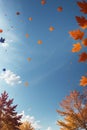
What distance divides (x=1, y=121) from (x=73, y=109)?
6.74m

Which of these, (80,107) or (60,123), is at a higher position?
(80,107)

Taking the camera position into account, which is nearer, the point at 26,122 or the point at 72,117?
the point at 72,117

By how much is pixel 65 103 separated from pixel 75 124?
2.27 m

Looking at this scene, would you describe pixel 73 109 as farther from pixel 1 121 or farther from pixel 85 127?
pixel 1 121

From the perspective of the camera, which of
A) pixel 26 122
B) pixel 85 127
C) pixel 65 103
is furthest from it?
pixel 26 122

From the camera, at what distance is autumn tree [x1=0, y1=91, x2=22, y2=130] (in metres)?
17.6

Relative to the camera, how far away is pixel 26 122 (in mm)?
29250

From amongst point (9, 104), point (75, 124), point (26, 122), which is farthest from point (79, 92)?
point (26, 122)

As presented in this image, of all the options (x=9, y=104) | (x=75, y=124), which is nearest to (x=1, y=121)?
(x=9, y=104)

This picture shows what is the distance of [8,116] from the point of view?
18.0 meters

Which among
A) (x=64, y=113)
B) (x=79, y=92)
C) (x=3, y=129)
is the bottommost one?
(x=3, y=129)

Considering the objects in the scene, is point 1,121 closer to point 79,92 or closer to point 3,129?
point 3,129

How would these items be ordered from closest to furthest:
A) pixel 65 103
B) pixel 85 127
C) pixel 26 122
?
pixel 85 127 < pixel 65 103 < pixel 26 122

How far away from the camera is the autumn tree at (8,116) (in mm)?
17561
